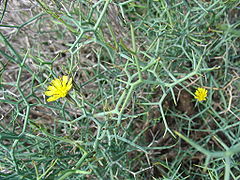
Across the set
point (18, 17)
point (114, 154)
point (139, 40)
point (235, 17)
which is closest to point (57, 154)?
point (114, 154)

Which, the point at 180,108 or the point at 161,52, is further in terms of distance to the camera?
the point at 180,108

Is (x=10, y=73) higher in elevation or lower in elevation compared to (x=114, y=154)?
higher

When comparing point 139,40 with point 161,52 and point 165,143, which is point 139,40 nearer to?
point 161,52

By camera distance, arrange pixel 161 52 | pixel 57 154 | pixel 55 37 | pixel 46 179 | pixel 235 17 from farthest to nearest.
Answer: pixel 55 37, pixel 235 17, pixel 161 52, pixel 57 154, pixel 46 179

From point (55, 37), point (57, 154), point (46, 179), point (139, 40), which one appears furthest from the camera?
point (55, 37)

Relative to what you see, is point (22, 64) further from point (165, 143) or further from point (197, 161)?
point (197, 161)

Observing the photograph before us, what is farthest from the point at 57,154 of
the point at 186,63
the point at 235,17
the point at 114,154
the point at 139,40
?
the point at 235,17

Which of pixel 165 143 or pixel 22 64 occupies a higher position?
pixel 22 64

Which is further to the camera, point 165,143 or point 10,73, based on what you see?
point 10,73

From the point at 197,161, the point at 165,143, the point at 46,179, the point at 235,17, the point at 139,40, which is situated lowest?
the point at 197,161
